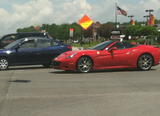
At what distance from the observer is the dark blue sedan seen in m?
15.7

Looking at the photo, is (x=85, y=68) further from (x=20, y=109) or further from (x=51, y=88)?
(x=20, y=109)

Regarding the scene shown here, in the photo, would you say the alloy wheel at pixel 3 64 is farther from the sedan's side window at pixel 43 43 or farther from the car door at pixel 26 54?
the sedan's side window at pixel 43 43

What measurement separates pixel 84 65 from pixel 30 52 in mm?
3283

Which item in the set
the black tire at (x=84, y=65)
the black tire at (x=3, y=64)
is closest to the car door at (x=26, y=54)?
the black tire at (x=3, y=64)

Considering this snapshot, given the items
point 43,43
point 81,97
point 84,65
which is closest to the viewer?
point 81,97

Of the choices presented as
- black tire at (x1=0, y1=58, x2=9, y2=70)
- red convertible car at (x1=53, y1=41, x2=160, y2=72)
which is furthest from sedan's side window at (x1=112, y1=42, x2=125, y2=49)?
black tire at (x1=0, y1=58, x2=9, y2=70)

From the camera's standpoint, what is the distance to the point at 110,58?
13.9m

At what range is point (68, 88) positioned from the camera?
378 inches

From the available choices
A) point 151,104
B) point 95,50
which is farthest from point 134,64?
point 151,104

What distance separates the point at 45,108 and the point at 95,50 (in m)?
7.08

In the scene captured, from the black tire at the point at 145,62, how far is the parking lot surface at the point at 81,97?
9.53 feet

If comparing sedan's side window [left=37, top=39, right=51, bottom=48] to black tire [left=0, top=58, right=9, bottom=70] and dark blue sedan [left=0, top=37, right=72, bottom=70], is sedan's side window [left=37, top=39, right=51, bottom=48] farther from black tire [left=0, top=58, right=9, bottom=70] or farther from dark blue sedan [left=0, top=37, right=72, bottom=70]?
black tire [left=0, top=58, right=9, bottom=70]

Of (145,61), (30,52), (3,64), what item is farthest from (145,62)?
(3,64)

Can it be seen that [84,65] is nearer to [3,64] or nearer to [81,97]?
[3,64]
